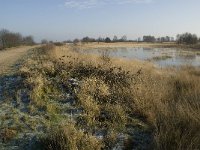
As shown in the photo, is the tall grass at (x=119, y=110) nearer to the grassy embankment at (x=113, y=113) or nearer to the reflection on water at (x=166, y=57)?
the grassy embankment at (x=113, y=113)

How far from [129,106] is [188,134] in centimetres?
237

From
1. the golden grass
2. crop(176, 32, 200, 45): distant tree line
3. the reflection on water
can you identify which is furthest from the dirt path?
crop(176, 32, 200, 45): distant tree line

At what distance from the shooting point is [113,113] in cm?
734

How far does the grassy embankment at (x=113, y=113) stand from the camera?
590cm

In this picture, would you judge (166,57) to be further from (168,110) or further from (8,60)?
(168,110)

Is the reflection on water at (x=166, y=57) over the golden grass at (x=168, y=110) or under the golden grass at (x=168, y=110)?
under

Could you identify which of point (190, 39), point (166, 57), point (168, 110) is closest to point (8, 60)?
point (166, 57)

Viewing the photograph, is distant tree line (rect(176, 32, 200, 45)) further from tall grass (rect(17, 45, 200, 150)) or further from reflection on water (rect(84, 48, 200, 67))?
tall grass (rect(17, 45, 200, 150))

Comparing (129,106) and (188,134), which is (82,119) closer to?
(129,106)

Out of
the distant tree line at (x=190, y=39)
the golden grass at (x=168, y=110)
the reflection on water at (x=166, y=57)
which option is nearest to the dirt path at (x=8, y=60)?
the reflection on water at (x=166, y=57)

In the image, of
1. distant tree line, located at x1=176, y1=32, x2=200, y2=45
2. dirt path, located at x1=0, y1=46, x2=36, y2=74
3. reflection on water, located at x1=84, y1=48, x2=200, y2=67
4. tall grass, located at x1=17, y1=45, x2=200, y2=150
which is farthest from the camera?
distant tree line, located at x1=176, y1=32, x2=200, y2=45

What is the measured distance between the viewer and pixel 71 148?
5.52 meters

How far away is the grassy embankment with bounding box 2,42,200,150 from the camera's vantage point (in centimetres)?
590

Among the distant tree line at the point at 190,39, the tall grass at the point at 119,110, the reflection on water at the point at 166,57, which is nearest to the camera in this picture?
the tall grass at the point at 119,110
